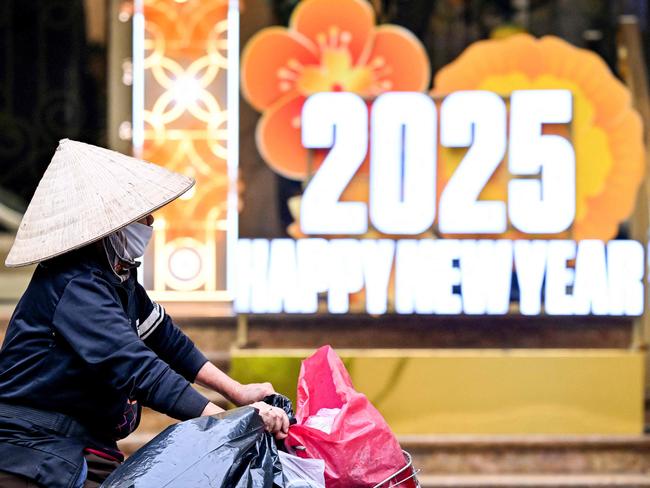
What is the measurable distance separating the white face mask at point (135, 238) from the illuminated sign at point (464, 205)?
3841mm

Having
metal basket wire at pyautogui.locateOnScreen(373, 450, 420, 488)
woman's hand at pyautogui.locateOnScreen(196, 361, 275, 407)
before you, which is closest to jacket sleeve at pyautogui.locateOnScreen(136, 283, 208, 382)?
woman's hand at pyautogui.locateOnScreen(196, 361, 275, 407)

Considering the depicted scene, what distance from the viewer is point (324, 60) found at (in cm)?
707

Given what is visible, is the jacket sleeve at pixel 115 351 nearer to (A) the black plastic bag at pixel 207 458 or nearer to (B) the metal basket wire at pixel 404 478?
(A) the black plastic bag at pixel 207 458

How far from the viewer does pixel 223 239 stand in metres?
7.54

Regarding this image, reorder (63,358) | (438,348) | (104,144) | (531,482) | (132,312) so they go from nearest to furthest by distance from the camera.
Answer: (63,358), (132,312), (531,482), (438,348), (104,144)

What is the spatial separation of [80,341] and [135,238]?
0.39m

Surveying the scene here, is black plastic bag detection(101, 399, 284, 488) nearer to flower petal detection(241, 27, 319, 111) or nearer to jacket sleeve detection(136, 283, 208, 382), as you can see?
jacket sleeve detection(136, 283, 208, 382)

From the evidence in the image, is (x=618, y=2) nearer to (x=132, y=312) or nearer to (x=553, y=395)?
(x=553, y=395)

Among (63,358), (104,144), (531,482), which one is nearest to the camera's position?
(63,358)

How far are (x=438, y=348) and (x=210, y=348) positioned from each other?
1.52 m

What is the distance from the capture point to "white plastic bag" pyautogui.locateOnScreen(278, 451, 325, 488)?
291cm

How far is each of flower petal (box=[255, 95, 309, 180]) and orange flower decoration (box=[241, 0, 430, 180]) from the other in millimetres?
21

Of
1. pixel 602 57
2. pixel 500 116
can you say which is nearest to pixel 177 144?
pixel 500 116

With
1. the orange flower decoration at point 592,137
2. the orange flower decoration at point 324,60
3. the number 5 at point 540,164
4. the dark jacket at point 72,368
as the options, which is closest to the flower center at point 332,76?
the orange flower decoration at point 324,60
